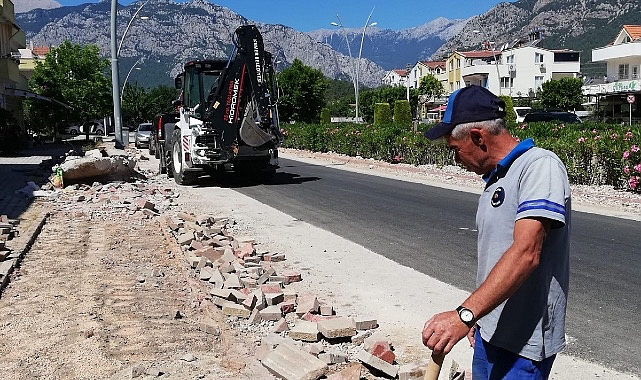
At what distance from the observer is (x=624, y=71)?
57.0 m

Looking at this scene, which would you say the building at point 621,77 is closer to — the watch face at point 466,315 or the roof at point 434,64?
the watch face at point 466,315

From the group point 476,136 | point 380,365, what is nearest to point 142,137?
point 380,365

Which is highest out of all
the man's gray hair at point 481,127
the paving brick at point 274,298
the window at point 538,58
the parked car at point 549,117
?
the window at point 538,58

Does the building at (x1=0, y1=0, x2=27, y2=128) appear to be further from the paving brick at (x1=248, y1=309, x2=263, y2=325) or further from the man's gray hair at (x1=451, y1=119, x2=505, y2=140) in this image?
the man's gray hair at (x1=451, y1=119, x2=505, y2=140)

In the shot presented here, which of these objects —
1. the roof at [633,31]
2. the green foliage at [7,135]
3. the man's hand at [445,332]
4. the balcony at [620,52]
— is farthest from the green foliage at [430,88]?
the man's hand at [445,332]

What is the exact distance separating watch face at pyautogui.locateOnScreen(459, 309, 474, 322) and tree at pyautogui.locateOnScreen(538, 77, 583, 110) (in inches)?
2856

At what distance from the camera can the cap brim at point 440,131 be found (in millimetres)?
2584

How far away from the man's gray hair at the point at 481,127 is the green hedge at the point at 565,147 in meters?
3.86

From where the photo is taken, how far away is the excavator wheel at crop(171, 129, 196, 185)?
57.1ft

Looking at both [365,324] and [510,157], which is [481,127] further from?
[365,324]

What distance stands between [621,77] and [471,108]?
6114 centimetres

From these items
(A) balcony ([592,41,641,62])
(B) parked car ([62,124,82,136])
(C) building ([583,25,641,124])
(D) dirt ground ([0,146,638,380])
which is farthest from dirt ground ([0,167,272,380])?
(B) parked car ([62,124,82,136])

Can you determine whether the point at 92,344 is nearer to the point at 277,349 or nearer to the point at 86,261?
the point at 277,349

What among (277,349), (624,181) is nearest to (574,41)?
(624,181)
